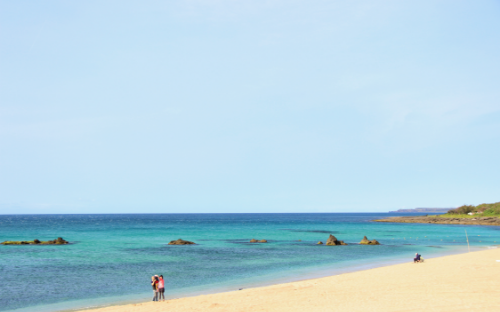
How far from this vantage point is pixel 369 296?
23859mm

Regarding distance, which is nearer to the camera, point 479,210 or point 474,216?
point 474,216

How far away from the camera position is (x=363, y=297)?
77.8ft

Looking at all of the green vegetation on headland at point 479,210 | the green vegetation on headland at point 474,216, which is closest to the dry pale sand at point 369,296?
the green vegetation on headland at point 474,216

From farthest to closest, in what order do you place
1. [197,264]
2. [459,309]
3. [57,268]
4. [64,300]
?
[197,264], [57,268], [64,300], [459,309]

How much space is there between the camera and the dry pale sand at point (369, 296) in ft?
69.2

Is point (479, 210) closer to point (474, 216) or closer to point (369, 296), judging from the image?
point (474, 216)

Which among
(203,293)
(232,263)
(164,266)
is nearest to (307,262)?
(232,263)

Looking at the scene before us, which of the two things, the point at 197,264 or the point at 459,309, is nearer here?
the point at 459,309

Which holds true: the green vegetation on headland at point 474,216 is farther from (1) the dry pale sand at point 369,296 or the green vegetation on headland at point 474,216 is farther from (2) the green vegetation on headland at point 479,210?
(1) the dry pale sand at point 369,296

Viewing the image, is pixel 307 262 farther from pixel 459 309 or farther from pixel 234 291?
pixel 459 309

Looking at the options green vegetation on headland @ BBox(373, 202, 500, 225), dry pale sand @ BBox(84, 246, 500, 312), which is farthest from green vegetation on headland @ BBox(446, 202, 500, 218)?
dry pale sand @ BBox(84, 246, 500, 312)

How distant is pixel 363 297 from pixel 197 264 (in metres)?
23.7

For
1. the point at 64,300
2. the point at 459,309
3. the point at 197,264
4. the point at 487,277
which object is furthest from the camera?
the point at 197,264

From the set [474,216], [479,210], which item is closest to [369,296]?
[474,216]
